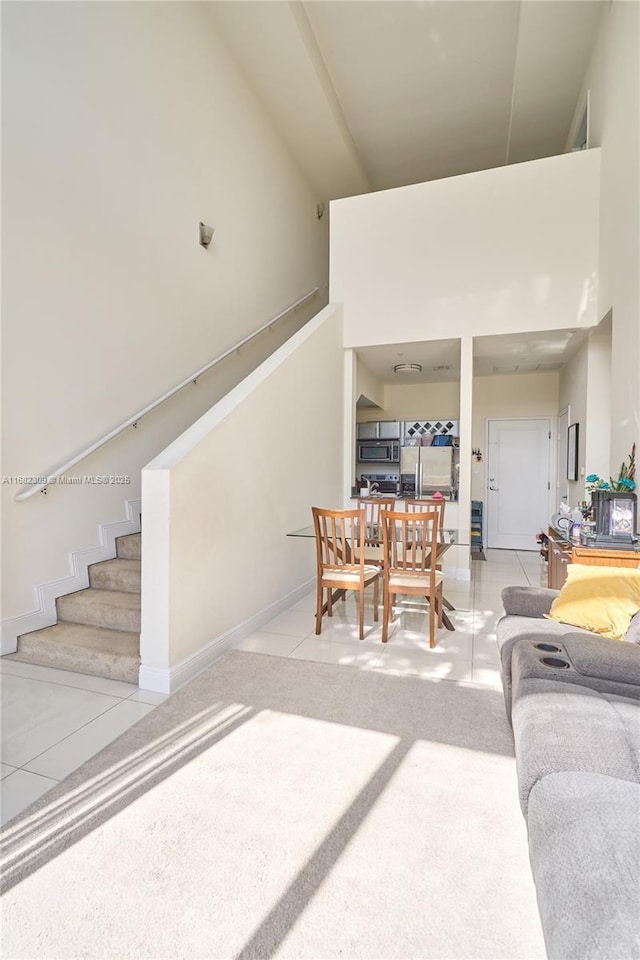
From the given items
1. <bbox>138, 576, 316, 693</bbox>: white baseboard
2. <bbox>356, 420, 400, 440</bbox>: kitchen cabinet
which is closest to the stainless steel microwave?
<bbox>356, 420, 400, 440</bbox>: kitchen cabinet

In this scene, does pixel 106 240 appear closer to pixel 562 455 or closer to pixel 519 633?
pixel 519 633

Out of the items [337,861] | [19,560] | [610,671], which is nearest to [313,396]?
[19,560]

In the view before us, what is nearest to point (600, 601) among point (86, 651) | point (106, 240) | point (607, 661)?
point (607, 661)

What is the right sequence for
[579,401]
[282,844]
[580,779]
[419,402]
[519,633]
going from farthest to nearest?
[419,402]
[579,401]
[519,633]
[282,844]
[580,779]

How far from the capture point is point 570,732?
1.49m

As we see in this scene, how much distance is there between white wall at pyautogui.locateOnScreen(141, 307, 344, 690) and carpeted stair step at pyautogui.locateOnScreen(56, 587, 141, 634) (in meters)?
0.53

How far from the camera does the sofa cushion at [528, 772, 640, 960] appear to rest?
877 mm

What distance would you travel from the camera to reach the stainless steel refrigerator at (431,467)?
673 cm

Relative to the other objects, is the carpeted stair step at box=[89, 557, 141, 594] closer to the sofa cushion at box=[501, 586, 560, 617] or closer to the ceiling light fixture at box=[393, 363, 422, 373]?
the sofa cushion at box=[501, 586, 560, 617]

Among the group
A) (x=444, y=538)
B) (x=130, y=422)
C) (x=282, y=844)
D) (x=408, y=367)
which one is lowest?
(x=282, y=844)

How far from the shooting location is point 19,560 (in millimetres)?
3127

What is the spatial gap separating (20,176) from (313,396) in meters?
2.83

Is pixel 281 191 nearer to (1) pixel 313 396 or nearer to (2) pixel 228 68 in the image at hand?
(2) pixel 228 68

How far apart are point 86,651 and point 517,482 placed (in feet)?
21.6
